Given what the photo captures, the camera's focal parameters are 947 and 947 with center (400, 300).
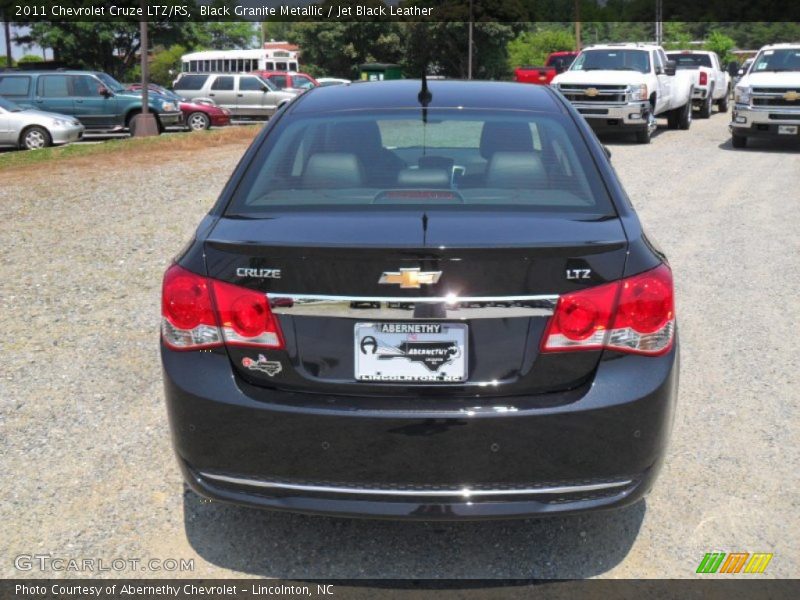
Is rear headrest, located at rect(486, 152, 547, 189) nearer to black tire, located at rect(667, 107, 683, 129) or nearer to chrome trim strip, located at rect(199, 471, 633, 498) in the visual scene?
chrome trim strip, located at rect(199, 471, 633, 498)

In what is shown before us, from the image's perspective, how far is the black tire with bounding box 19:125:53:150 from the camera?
20.7 m

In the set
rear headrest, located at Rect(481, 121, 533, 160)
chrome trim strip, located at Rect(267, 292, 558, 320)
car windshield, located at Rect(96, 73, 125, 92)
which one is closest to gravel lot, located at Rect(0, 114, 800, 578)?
A: chrome trim strip, located at Rect(267, 292, 558, 320)

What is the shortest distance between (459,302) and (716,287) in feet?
17.0

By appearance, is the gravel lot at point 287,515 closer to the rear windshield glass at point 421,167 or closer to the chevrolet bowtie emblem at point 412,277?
the chevrolet bowtie emblem at point 412,277

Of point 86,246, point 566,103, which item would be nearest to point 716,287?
point 566,103

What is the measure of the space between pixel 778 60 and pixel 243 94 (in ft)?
58.2

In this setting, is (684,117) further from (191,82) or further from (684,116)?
(191,82)

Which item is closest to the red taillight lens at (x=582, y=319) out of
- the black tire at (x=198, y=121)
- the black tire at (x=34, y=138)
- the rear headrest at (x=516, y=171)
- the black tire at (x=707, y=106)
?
the rear headrest at (x=516, y=171)

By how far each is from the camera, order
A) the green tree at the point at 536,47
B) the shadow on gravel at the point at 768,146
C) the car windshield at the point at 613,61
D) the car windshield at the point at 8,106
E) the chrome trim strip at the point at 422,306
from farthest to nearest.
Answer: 1. the green tree at the point at 536,47
2. the car windshield at the point at 8,106
3. the car windshield at the point at 613,61
4. the shadow on gravel at the point at 768,146
5. the chrome trim strip at the point at 422,306

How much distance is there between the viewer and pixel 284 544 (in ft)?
11.7

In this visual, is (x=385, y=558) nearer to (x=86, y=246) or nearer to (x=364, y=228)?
(x=364, y=228)

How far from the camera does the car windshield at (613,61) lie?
20.4 m

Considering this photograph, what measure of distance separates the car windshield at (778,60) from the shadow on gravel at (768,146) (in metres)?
1.56

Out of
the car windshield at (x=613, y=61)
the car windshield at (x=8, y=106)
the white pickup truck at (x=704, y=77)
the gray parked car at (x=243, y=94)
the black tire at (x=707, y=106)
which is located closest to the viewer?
the car windshield at (x=613, y=61)
